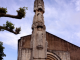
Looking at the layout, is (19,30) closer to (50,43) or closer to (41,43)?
(41,43)

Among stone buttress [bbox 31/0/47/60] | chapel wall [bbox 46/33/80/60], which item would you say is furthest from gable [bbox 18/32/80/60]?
stone buttress [bbox 31/0/47/60]

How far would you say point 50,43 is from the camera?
19922 mm

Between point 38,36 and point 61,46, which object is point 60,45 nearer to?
point 61,46

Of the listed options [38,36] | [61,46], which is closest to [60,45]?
[61,46]

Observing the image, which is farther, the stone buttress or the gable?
the gable

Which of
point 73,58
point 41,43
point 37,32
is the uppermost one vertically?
point 37,32

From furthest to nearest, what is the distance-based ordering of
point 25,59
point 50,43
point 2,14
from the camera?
point 50,43 → point 25,59 → point 2,14

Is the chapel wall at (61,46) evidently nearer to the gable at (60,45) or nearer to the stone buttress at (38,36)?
the gable at (60,45)

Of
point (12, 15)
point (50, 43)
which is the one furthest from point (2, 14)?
point (50, 43)

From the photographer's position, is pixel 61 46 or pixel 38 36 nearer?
pixel 38 36

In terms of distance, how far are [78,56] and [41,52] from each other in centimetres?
1584

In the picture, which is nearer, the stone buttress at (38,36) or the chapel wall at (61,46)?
the stone buttress at (38,36)

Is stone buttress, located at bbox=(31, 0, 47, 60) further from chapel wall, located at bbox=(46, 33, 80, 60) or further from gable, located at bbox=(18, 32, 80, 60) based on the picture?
chapel wall, located at bbox=(46, 33, 80, 60)

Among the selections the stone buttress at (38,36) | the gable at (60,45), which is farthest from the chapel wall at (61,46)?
the stone buttress at (38,36)
